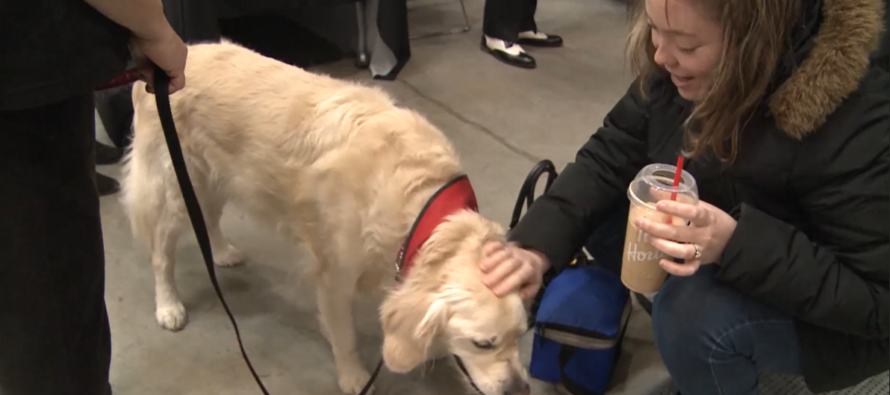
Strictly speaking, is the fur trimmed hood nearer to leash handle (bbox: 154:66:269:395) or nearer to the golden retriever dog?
the golden retriever dog

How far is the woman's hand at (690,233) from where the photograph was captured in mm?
1153

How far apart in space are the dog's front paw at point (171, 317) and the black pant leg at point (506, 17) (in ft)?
8.57

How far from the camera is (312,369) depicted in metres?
2.00

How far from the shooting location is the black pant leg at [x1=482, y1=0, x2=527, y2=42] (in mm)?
4074

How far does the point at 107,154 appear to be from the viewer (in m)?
2.90

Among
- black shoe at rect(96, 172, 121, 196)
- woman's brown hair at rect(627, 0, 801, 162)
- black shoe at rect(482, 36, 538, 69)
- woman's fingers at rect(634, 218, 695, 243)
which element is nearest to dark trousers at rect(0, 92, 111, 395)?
woman's fingers at rect(634, 218, 695, 243)

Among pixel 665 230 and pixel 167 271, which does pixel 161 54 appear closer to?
pixel 665 230

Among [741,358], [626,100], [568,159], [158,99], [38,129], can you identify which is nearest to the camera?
[38,129]

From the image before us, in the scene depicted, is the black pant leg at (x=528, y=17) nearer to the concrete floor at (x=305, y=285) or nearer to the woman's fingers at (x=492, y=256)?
the concrete floor at (x=305, y=285)

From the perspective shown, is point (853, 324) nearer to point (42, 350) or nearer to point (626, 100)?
point (626, 100)

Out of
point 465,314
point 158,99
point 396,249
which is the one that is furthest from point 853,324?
point 158,99

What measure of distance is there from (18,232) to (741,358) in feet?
4.43

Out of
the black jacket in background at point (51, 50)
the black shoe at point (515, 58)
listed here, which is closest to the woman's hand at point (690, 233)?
the black jacket in background at point (51, 50)

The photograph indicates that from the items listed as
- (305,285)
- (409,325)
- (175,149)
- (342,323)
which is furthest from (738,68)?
(305,285)
